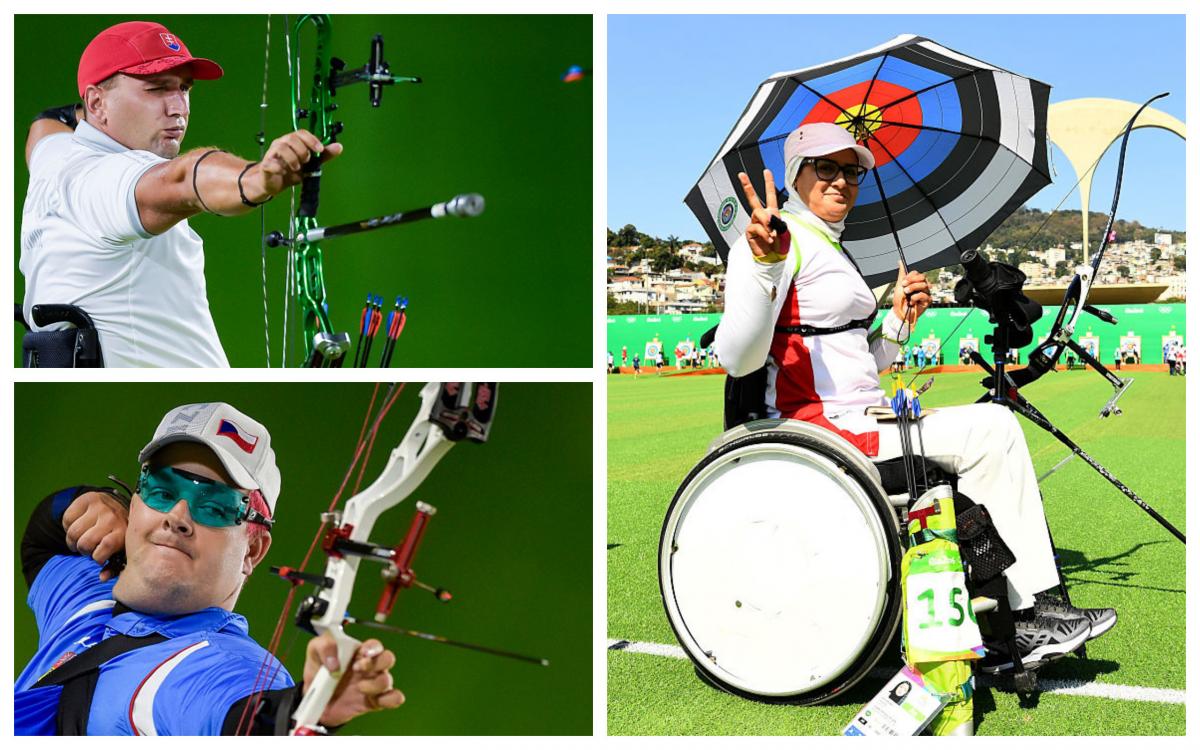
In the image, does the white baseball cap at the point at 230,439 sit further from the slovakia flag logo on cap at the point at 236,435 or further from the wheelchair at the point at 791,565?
the wheelchair at the point at 791,565

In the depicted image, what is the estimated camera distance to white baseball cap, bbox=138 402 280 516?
227cm

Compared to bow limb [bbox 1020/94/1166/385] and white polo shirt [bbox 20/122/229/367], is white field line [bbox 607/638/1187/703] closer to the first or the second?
bow limb [bbox 1020/94/1166/385]

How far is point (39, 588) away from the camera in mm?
2555

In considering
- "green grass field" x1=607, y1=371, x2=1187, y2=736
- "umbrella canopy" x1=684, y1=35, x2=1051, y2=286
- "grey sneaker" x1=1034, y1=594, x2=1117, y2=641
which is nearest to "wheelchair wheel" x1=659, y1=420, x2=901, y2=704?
"green grass field" x1=607, y1=371, x2=1187, y2=736

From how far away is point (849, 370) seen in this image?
9.04ft

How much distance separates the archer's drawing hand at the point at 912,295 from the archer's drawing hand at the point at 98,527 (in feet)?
6.06

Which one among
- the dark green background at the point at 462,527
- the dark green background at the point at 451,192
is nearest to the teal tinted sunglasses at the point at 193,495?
the dark green background at the point at 462,527

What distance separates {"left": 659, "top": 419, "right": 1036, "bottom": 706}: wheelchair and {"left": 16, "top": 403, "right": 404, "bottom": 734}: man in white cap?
41.1 inches

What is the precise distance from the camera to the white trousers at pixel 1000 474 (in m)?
2.65

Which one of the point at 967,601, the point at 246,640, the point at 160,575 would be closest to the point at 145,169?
the point at 160,575

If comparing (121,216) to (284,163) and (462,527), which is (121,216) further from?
(462,527)

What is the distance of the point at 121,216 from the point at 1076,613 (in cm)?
242

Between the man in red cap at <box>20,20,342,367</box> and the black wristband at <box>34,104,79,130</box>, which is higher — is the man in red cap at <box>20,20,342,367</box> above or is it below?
below

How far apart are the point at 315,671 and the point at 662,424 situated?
7.07 m
